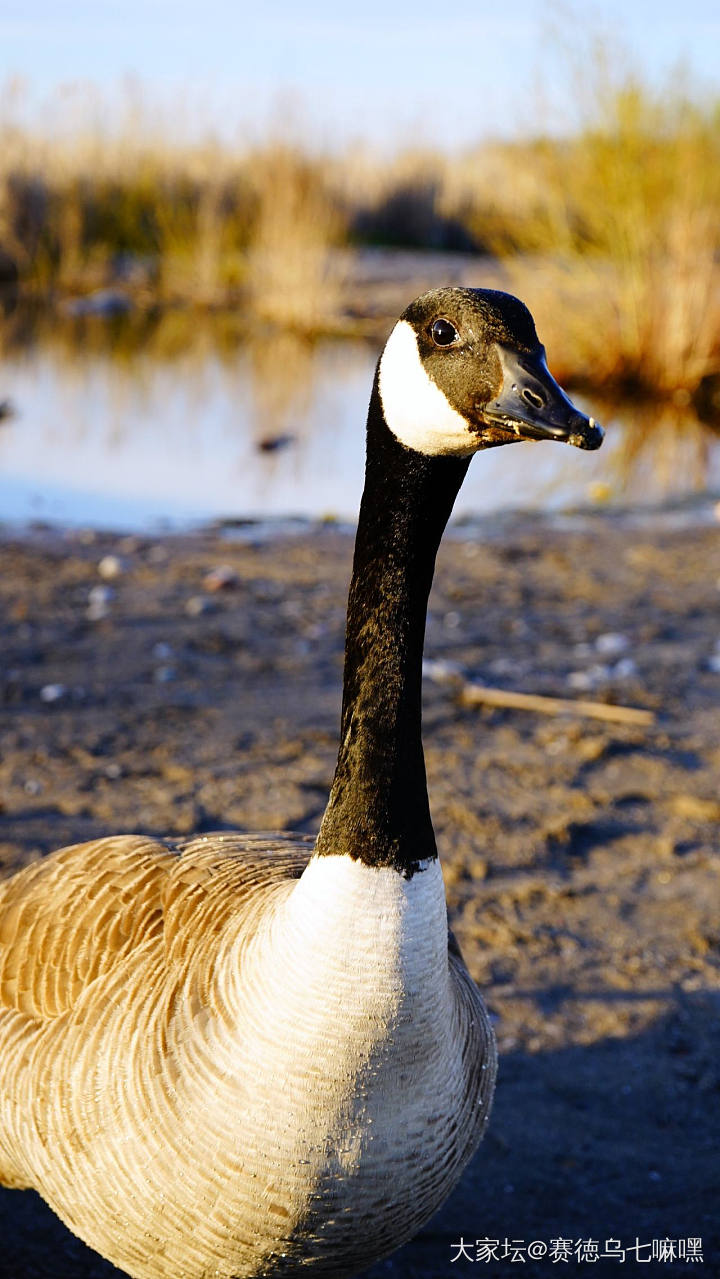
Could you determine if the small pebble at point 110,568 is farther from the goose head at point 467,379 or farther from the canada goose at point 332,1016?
the goose head at point 467,379

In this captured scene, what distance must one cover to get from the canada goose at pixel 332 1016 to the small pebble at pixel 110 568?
4867mm

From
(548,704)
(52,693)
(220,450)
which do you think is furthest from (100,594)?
(220,450)

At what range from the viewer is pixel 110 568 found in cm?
735

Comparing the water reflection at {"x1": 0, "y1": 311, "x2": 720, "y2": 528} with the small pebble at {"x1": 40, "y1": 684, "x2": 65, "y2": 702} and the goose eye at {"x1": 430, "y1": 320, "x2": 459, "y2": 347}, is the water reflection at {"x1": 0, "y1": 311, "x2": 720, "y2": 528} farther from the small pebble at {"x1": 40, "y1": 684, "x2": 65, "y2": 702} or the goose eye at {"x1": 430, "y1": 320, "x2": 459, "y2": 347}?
the goose eye at {"x1": 430, "y1": 320, "x2": 459, "y2": 347}

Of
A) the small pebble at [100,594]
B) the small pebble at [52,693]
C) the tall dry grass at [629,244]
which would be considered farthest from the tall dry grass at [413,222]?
the small pebble at [52,693]

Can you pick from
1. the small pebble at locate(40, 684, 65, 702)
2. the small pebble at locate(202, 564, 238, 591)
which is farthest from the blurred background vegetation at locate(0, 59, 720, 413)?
the small pebble at locate(40, 684, 65, 702)

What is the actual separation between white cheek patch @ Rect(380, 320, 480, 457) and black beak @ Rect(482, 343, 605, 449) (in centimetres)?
9

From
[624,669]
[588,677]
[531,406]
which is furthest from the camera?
[624,669]

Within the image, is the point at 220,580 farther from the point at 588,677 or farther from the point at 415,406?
the point at 415,406

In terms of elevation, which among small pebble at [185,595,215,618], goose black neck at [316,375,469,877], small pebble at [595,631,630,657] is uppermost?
goose black neck at [316,375,469,877]

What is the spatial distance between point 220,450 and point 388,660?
9968 millimetres

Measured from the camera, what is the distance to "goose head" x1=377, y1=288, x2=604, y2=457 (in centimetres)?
207

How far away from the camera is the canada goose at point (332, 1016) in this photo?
2232 millimetres

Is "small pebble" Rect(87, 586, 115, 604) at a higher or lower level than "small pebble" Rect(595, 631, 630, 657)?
lower
